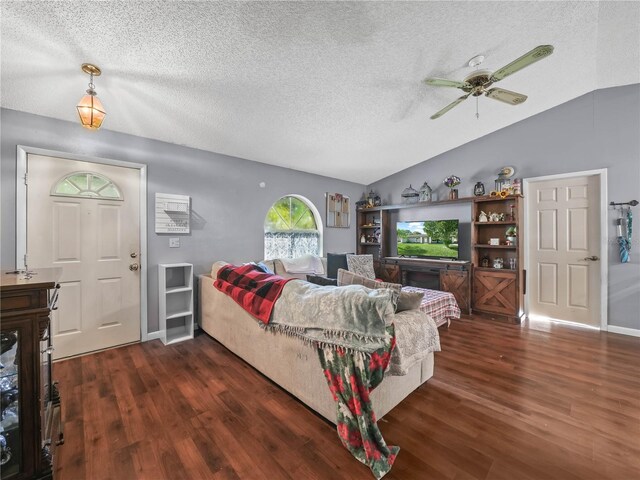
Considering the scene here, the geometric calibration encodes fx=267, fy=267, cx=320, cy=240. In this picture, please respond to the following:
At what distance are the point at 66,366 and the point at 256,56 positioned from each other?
3.29 meters

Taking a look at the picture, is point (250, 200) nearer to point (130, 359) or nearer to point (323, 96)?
point (323, 96)

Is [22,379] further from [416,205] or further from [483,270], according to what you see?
[416,205]

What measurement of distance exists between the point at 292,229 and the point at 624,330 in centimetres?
470

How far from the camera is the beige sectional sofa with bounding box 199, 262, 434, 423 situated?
1.75 metres

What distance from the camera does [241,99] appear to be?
2656 mm

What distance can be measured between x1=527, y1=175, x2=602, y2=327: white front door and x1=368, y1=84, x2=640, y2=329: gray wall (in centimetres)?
17

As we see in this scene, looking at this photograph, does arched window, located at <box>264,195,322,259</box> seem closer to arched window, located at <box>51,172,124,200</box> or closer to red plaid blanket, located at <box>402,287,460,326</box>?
arched window, located at <box>51,172,124,200</box>

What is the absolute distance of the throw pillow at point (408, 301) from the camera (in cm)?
195

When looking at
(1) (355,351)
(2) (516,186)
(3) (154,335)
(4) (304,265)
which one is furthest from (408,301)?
(2) (516,186)

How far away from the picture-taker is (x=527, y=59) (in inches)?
74.5

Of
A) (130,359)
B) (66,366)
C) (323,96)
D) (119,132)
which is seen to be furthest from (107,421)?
(323,96)

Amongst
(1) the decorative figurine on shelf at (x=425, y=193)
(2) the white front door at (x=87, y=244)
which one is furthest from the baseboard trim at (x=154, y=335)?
(1) the decorative figurine on shelf at (x=425, y=193)

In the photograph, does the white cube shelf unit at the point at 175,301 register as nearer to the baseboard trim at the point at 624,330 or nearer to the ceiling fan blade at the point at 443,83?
the ceiling fan blade at the point at 443,83

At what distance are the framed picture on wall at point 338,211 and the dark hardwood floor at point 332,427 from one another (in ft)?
10.3
